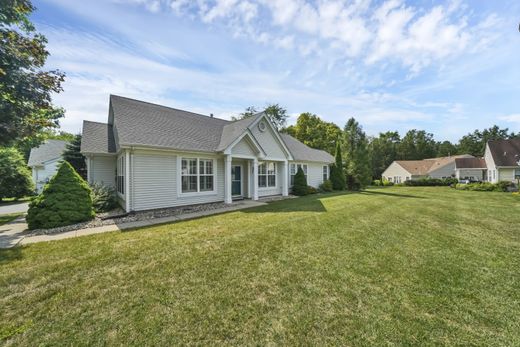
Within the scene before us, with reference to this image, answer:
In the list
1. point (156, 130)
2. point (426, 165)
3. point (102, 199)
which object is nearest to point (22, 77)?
point (156, 130)

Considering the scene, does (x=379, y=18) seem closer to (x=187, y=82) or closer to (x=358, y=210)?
(x=358, y=210)

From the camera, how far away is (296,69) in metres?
13.2

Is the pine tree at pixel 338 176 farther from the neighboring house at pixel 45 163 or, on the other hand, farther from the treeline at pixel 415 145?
the neighboring house at pixel 45 163

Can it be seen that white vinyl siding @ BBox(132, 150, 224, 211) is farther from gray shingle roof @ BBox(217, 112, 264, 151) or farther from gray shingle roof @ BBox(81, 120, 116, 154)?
gray shingle roof @ BBox(81, 120, 116, 154)

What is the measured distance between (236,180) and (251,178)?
98cm

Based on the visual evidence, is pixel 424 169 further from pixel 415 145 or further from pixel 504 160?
pixel 504 160

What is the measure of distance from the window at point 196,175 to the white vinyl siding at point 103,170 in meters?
5.00

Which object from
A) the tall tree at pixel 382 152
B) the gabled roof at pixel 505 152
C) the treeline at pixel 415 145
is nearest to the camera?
the gabled roof at pixel 505 152

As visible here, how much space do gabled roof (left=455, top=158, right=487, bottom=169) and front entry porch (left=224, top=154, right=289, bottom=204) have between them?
4343cm

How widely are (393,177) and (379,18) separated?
49689 mm

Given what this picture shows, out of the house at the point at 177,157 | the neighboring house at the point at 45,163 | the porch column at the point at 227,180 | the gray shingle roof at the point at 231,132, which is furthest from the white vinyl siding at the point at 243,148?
the neighboring house at the point at 45,163

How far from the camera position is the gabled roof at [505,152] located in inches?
1105

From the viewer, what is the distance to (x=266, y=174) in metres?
15.1

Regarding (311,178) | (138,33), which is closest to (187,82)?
(138,33)
